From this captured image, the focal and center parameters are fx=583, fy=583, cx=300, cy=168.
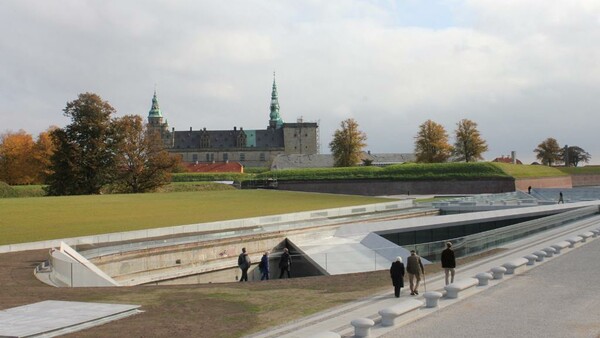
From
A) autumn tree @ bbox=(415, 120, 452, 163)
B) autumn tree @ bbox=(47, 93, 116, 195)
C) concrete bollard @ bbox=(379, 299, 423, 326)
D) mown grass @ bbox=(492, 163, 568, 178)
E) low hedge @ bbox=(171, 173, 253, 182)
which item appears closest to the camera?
concrete bollard @ bbox=(379, 299, 423, 326)

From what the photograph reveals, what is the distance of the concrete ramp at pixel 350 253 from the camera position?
907 inches

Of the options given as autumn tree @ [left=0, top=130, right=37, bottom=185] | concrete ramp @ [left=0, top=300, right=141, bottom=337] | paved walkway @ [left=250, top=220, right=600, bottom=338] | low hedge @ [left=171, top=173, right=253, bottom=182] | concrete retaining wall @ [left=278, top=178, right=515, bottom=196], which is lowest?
paved walkway @ [left=250, top=220, right=600, bottom=338]

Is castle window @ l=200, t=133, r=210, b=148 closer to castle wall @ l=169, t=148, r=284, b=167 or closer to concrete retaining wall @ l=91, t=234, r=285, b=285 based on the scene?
castle wall @ l=169, t=148, r=284, b=167

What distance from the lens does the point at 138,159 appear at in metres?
67.0

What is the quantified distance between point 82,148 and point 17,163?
25933 mm

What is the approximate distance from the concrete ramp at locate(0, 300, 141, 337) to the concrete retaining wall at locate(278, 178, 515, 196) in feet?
206

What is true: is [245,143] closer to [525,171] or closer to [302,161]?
[302,161]

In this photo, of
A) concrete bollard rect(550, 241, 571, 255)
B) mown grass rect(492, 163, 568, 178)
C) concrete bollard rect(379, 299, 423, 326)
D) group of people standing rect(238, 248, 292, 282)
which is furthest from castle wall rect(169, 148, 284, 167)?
concrete bollard rect(379, 299, 423, 326)

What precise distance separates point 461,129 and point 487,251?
82.7 meters

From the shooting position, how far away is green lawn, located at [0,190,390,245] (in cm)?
3378

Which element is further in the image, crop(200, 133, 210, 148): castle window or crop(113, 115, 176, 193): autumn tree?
crop(200, 133, 210, 148): castle window

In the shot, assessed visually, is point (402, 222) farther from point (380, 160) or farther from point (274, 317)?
point (380, 160)

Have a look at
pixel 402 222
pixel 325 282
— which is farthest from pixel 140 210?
pixel 325 282

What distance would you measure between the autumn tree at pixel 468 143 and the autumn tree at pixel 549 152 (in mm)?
42283
